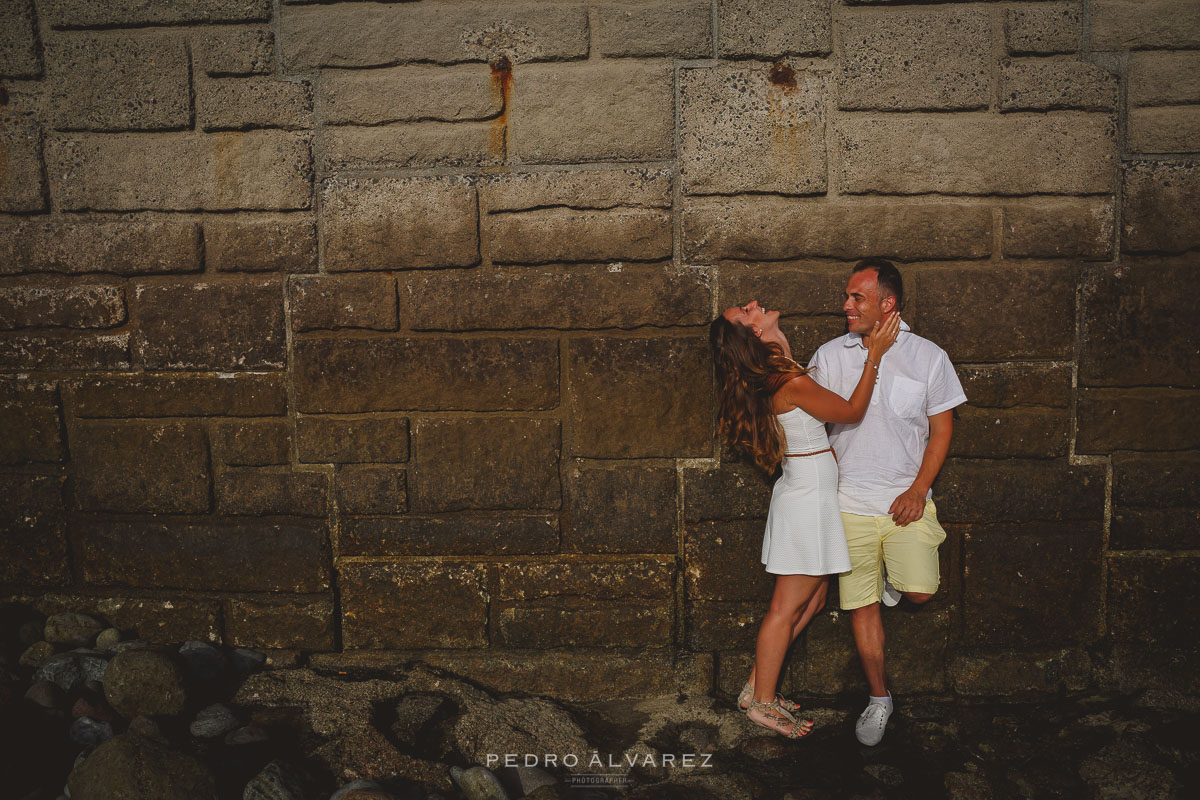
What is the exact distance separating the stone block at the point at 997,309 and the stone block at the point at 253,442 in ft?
9.68

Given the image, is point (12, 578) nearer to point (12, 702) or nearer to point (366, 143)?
point (12, 702)

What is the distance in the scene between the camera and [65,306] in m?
3.62

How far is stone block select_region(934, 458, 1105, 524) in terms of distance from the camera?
11.6ft

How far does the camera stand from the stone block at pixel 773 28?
11.1 ft

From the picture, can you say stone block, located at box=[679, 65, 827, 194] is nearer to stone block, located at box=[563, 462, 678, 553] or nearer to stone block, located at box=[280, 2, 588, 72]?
stone block, located at box=[280, 2, 588, 72]

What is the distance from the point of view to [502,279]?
11.5 feet

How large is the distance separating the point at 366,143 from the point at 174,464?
68.9 inches

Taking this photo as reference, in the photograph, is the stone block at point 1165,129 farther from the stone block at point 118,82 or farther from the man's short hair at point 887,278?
the stone block at point 118,82

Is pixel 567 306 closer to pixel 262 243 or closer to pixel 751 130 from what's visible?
pixel 751 130

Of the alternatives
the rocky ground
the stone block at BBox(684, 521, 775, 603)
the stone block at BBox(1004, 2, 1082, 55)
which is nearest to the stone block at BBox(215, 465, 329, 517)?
the rocky ground

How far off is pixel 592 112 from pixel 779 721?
2.76 metres

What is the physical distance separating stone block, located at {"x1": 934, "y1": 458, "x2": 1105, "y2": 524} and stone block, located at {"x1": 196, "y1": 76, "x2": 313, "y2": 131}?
3326mm

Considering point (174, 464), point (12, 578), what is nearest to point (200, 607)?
point (174, 464)

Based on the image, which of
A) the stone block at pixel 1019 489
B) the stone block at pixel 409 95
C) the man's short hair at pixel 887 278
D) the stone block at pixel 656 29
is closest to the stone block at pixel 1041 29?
the man's short hair at pixel 887 278
